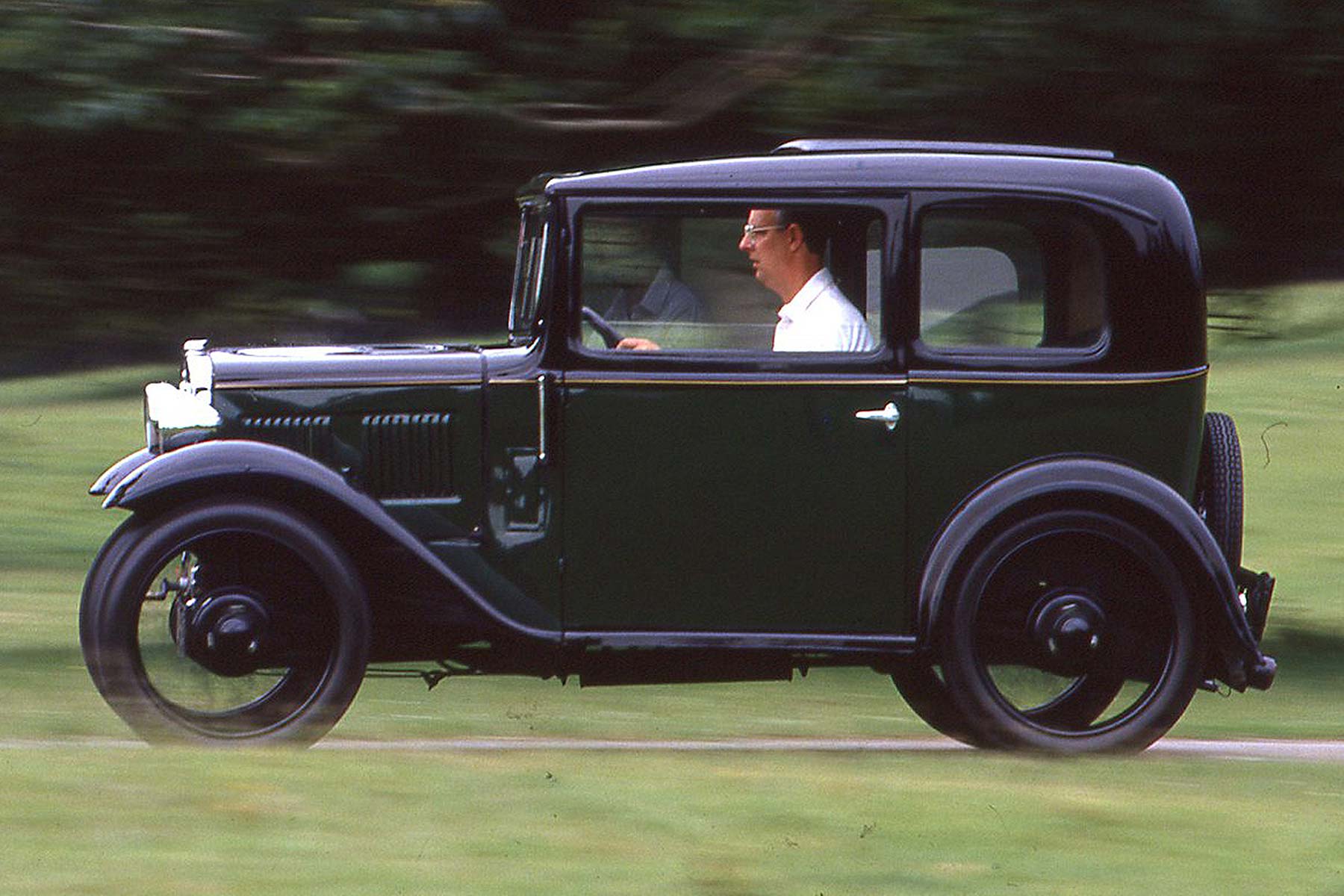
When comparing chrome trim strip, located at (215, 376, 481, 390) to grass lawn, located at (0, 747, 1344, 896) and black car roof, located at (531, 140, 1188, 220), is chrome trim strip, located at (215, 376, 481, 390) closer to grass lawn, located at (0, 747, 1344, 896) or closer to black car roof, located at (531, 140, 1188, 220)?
black car roof, located at (531, 140, 1188, 220)

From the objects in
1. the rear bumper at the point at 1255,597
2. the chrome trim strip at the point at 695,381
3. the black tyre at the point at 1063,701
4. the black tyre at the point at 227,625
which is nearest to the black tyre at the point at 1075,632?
the black tyre at the point at 1063,701

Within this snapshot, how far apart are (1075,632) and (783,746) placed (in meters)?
1.08

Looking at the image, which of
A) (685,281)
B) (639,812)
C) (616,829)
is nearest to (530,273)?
(685,281)

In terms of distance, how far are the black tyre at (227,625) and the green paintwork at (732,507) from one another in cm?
69

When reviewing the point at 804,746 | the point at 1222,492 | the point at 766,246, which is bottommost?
the point at 804,746

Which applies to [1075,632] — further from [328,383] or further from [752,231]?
[328,383]

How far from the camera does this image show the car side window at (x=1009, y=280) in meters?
6.46

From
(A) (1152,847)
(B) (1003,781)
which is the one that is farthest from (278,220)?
(A) (1152,847)

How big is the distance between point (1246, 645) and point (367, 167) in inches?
166

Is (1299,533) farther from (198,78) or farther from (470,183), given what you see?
(198,78)

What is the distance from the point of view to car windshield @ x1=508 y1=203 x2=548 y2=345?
659cm

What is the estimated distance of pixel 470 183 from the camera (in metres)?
9.08

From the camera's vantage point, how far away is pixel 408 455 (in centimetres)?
642

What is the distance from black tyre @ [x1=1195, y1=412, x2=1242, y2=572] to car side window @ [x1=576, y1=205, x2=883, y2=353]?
1.20 metres
